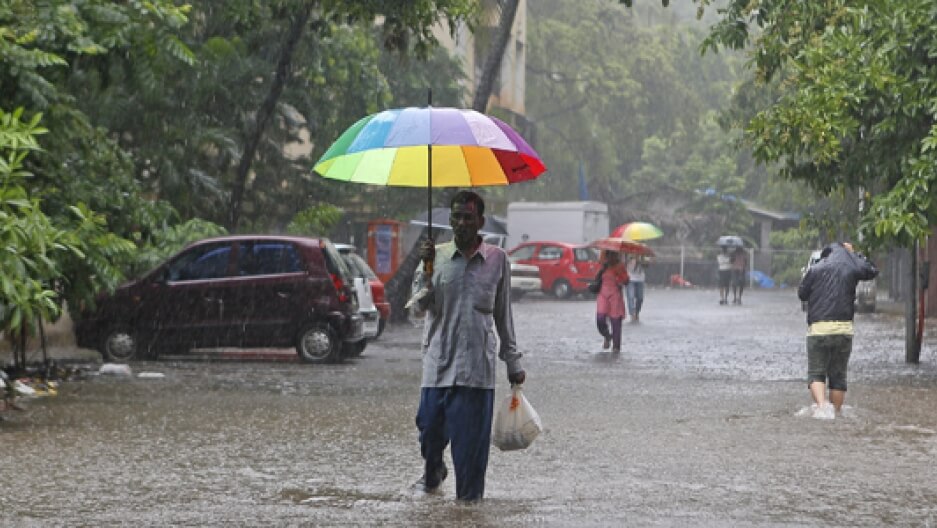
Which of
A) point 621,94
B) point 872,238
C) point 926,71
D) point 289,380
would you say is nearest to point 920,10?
point 926,71

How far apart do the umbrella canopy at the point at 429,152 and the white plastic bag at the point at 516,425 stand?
1371mm

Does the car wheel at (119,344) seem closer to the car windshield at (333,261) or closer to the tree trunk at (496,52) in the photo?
the car windshield at (333,261)

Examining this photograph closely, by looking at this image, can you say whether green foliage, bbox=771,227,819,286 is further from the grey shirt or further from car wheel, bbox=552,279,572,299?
the grey shirt

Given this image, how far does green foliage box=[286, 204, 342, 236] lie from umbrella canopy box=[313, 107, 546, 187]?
1658cm

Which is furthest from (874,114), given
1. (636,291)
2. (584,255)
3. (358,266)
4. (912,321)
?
(584,255)

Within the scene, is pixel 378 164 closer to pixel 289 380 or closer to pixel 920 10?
pixel 289 380

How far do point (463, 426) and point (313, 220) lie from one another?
1802 centimetres

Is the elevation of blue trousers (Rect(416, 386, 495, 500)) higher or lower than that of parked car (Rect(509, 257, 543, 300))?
lower

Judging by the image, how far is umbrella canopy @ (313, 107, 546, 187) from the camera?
8.75 m

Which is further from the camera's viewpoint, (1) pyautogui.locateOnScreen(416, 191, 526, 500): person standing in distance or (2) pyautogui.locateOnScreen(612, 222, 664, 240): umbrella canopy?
(2) pyautogui.locateOnScreen(612, 222, 664, 240): umbrella canopy

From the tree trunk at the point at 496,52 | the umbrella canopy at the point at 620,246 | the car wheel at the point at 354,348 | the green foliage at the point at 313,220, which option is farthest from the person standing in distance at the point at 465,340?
the tree trunk at the point at 496,52

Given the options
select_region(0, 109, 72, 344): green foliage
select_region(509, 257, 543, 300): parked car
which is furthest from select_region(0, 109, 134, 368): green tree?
select_region(509, 257, 543, 300): parked car

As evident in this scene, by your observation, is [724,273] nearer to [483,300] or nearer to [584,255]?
[584,255]

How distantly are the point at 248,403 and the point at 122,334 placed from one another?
557 cm
